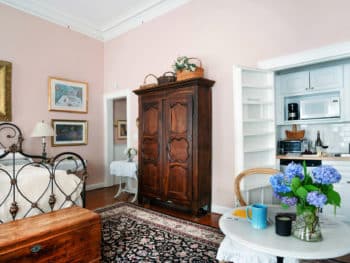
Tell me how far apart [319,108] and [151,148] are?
2.69m

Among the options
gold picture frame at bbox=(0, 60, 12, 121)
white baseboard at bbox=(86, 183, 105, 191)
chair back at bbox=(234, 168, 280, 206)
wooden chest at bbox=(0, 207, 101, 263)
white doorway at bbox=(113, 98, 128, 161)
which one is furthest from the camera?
white doorway at bbox=(113, 98, 128, 161)

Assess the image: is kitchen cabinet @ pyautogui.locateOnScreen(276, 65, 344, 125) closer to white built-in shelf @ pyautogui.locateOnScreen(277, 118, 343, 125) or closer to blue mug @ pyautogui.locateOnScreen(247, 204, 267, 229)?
white built-in shelf @ pyautogui.locateOnScreen(277, 118, 343, 125)

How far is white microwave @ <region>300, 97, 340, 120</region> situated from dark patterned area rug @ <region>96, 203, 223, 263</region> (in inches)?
89.7

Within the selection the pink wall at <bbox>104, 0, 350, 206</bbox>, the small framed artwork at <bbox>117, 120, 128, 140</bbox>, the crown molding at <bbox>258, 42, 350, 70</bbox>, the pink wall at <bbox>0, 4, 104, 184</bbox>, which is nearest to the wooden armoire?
the pink wall at <bbox>104, 0, 350, 206</bbox>

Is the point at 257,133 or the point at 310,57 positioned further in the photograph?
the point at 257,133

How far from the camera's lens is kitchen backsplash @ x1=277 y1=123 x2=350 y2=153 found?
349 cm

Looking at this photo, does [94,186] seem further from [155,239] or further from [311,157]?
[311,157]

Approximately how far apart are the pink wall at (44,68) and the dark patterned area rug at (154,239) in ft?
7.25

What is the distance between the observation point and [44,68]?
469 centimetres

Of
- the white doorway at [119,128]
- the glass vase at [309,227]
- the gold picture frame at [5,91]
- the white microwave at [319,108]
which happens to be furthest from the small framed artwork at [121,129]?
the glass vase at [309,227]

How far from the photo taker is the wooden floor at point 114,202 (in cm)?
339

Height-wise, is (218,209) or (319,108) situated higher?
(319,108)

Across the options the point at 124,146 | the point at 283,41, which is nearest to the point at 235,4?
the point at 283,41

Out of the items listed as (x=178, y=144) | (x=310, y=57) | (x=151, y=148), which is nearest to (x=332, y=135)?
(x=310, y=57)
